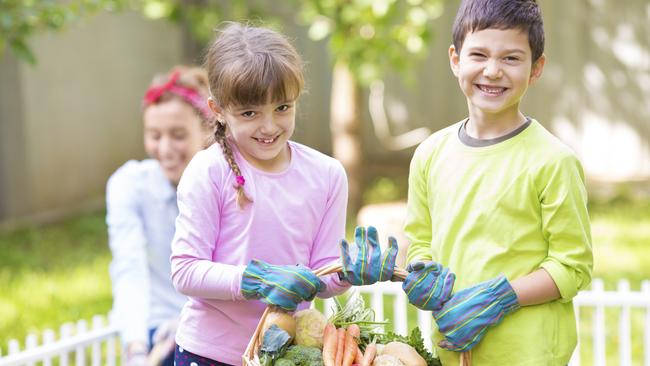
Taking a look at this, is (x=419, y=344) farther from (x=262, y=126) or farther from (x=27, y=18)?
(x=27, y=18)

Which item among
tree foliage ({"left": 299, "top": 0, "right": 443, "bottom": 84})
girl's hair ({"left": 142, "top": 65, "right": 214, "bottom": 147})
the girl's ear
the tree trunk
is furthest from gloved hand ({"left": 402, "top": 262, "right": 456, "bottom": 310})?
the tree trunk

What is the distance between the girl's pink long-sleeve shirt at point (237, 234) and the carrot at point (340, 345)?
15 centimetres

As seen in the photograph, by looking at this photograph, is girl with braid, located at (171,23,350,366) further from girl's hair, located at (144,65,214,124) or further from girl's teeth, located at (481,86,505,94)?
girl's hair, located at (144,65,214,124)

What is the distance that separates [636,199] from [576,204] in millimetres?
6522

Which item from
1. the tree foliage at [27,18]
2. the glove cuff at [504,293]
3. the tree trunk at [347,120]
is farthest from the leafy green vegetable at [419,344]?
the tree trunk at [347,120]

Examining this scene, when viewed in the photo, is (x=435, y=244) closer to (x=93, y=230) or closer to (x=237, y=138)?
(x=237, y=138)

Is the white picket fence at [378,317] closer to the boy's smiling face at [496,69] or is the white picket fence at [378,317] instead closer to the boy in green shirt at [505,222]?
the boy in green shirt at [505,222]

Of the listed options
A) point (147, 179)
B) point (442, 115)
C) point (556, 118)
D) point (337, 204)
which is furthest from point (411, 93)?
point (337, 204)

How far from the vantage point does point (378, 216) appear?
6406 mm

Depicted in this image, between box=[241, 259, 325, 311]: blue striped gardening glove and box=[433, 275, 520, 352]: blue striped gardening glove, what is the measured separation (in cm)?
33

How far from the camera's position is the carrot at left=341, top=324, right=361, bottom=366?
7.16 feet

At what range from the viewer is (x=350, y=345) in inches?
88.4

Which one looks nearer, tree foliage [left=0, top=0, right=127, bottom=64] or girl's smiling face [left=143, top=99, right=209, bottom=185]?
girl's smiling face [left=143, top=99, right=209, bottom=185]

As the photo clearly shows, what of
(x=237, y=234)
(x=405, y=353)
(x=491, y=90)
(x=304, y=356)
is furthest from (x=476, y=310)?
(x=237, y=234)
